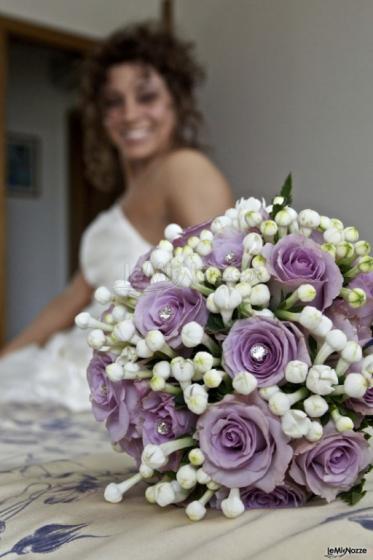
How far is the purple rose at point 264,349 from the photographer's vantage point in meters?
0.53

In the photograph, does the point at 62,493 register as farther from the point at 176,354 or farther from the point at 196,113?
the point at 196,113

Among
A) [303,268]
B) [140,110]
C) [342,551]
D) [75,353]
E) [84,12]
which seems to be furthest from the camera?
[84,12]

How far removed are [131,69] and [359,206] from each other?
83cm

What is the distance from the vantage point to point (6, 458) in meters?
0.86

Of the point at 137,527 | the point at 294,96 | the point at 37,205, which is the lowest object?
the point at 137,527

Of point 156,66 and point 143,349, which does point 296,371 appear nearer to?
point 143,349

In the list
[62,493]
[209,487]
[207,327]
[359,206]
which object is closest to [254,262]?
[207,327]

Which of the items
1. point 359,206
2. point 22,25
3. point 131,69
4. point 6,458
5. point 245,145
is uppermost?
point 22,25

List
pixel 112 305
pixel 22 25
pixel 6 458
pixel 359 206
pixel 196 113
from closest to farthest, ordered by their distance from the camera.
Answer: pixel 112 305
pixel 6 458
pixel 359 206
pixel 196 113
pixel 22 25

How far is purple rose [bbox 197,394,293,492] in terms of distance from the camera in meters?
0.53

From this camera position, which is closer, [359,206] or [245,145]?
[359,206]

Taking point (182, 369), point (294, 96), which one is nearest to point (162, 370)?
point (182, 369)

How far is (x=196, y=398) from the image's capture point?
0.53 m

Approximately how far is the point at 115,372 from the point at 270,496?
0.16 m
